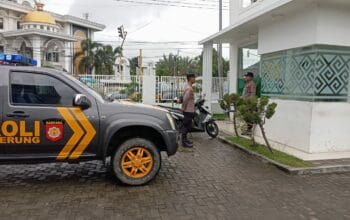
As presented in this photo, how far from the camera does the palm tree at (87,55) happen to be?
4844 centimetres

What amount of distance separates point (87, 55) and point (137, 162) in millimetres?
45452

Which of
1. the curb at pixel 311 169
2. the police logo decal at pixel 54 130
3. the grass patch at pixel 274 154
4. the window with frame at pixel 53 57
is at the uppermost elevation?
the window with frame at pixel 53 57

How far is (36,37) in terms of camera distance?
149 ft

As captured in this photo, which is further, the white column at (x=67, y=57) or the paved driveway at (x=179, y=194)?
the white column at (x=67, y=57)

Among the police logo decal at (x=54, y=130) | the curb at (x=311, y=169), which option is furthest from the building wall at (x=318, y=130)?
the police logo decal at (x=54, y=130)

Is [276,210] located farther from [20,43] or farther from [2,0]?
[2,0]

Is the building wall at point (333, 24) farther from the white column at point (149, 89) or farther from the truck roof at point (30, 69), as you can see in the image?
the white column at point (149, 89)

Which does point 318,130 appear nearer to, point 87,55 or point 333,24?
point 333,24

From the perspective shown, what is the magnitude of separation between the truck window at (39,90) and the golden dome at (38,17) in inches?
1853

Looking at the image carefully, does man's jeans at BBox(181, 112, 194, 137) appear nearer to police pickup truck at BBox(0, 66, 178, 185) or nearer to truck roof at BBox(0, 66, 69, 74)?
police pickup truck at BBox(0, 66, 178, 185)

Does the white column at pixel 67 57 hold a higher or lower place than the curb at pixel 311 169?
higher

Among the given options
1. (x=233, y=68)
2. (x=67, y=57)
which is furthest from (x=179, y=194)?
(x=67, y=57)

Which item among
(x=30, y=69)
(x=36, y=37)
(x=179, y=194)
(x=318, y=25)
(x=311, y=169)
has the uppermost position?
(x=36, y=37)

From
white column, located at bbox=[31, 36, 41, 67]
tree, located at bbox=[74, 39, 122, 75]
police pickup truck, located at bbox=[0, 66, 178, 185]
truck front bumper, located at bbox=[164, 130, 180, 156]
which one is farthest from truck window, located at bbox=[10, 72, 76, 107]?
tree, located at bbox=[74, 39, 122, 75]
